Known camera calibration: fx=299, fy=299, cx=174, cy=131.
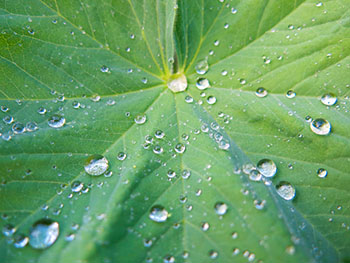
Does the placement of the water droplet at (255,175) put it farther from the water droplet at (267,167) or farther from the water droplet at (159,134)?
the water droplet at (159,134)

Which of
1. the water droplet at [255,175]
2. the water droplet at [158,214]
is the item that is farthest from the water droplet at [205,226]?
the water droplet at [255,175]

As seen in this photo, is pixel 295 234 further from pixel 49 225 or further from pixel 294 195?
pixel 49 225

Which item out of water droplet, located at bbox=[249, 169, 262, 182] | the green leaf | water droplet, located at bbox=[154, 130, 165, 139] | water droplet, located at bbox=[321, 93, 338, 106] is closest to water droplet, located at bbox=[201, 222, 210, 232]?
the green leaf

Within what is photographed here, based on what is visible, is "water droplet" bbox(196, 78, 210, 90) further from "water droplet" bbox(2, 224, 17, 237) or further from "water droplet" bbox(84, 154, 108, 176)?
"water droplet" bbox(2, 224, 17, 237)

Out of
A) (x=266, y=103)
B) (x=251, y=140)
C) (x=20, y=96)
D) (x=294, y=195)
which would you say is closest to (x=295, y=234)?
(x=294, y=195)

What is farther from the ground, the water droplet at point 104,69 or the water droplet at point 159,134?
the water droplet at point 104,69

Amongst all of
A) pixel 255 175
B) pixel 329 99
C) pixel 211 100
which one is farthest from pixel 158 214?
pixel 329 99

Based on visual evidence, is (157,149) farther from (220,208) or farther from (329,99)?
(329,99)
